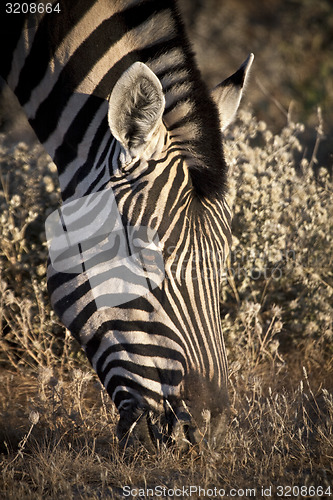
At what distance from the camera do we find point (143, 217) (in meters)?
2.89

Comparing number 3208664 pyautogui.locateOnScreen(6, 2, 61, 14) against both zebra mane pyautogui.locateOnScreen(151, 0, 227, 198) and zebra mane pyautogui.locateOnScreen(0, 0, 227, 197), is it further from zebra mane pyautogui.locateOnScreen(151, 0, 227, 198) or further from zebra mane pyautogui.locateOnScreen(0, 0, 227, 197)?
zebra mane pyautogui.locateOnScreen(151, 0, 227, 198)

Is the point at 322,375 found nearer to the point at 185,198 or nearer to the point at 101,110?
the point at 185,198

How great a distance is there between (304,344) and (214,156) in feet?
8.87

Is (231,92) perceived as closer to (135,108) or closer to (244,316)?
(135,108)

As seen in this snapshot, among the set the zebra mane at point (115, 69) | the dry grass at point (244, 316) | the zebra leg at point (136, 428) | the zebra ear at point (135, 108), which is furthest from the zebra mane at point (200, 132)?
the dry grass at point (244, 316)

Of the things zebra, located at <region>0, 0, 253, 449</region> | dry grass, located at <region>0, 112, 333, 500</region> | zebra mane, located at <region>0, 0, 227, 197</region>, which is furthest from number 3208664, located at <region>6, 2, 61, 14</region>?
dry grass, located at <region>0, 112, 333, 500</region>

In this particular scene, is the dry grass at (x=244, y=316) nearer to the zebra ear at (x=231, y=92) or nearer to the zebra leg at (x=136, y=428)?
the zebra leg at (x=136, y=428)

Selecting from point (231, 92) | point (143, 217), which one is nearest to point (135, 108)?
point (143, 217)

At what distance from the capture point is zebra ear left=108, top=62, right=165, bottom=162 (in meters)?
2.74

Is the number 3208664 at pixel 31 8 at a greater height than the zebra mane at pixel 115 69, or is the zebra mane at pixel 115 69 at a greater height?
the number 3208664 at pixel 31 8

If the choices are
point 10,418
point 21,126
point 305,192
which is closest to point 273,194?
point 305,192

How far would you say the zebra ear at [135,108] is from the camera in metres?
2.74

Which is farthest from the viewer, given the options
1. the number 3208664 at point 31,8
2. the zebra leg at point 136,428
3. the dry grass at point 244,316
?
the dry grass at point 244,316

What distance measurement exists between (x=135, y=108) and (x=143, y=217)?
1.79 feet
